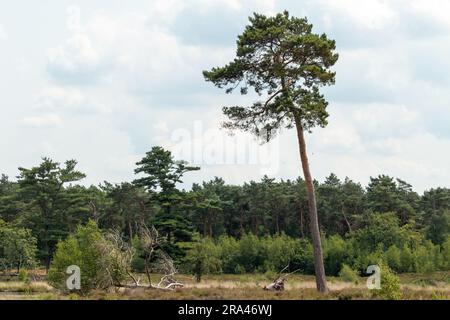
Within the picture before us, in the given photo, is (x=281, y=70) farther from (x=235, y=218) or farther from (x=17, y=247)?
(x=235, y=218)

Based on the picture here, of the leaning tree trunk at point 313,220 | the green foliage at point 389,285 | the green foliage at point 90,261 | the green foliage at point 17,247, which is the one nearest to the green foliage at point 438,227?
the green foliage at point 17,247

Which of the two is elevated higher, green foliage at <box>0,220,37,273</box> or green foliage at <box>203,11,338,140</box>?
green foliage at <box>203,11,338,140</box>

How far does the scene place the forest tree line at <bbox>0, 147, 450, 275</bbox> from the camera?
156 ft

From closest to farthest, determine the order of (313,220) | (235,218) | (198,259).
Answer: (313,220) → (198,259) → (235,218)

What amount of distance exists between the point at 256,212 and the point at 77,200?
1096 inches

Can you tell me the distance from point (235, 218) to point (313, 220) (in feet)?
179

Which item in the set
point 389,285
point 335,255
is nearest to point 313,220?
point 389,285

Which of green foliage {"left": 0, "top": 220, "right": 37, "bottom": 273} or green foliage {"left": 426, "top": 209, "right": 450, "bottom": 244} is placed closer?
green foliage {"left": 0, "top": 220, "right": 37, "bottom": 273}

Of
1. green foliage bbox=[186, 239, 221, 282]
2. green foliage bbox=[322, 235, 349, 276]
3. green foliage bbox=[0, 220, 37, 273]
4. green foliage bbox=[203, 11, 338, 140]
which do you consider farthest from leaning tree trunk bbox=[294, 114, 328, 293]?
green foliage bbox=[322, 235, 349, 276]

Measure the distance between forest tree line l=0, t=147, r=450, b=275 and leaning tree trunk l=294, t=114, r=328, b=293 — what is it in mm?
13324

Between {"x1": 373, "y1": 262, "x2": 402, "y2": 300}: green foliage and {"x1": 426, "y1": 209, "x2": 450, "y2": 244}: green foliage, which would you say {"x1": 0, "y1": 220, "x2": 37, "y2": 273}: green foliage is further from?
{"x1": 426, "y1": 209, "x2": 450, "y2": 244}: green foliage

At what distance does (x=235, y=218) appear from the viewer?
81688 mm
